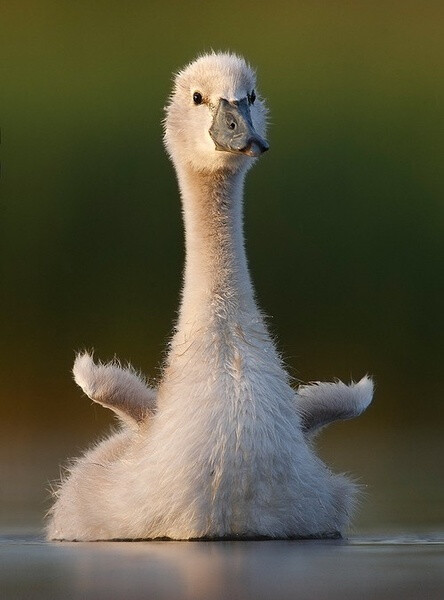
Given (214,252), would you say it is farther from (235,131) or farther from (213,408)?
(213,408)

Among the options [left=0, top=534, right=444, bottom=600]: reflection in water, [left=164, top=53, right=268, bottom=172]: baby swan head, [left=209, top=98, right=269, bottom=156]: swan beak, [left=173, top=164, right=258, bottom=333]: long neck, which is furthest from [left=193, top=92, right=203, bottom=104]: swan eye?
[left=0, top=534, right=444, bottom=600]: reflection in water

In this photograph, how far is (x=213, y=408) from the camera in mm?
7711

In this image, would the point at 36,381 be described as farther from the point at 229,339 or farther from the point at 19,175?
the point at 229,339

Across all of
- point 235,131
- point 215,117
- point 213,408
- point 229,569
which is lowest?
point 229,569

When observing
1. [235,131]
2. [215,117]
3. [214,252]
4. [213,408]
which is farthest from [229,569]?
[215,117]

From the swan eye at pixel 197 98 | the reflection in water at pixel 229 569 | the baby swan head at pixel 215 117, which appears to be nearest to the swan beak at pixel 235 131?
the baby swan head at pixel 215 117

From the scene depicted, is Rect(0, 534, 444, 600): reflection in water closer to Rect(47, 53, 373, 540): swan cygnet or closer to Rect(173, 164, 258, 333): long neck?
Rect(47, 53, 373, 540): swan cygnet

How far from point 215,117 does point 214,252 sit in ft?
1.78

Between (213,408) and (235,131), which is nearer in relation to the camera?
(213,408)

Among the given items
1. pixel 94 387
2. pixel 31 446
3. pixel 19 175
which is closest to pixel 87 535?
pixel 94 387

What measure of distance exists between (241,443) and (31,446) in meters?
2.34

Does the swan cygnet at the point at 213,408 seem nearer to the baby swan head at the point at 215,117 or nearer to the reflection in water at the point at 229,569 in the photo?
the baby swan head at the point at 215,117

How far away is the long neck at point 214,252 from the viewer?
805 cm

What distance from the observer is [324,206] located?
11.0 meters
